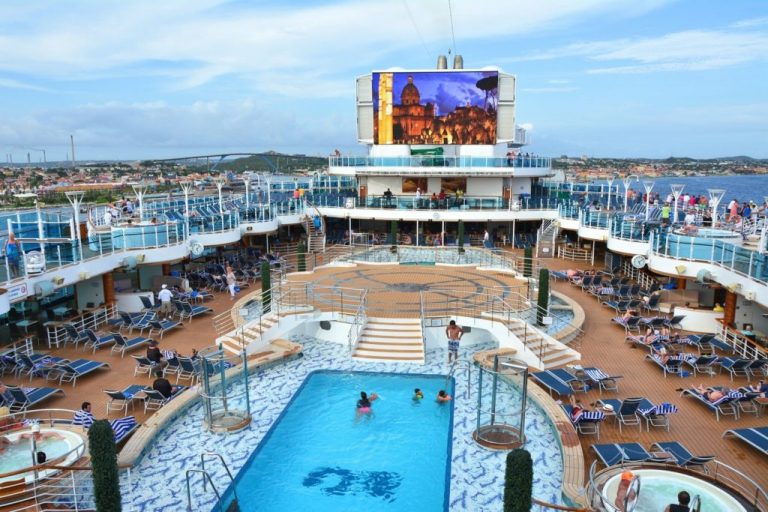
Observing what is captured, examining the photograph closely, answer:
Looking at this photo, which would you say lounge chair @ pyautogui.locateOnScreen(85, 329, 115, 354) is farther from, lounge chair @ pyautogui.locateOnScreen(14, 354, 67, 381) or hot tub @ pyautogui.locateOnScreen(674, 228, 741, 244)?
hot tub @ pyautogui.locateOnScreen(674, 228, 741, 244)

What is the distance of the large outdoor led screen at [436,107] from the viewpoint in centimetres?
3250

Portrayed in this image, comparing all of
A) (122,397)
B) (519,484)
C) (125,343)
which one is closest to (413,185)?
(125,343)

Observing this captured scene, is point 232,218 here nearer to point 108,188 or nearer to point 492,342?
point 492,342

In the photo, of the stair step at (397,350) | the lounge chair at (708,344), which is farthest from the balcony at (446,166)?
the stair step at (397,350)

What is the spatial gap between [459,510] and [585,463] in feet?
8.46

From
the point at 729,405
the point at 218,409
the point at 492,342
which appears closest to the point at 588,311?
the point at 492,342

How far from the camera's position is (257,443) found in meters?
10.8

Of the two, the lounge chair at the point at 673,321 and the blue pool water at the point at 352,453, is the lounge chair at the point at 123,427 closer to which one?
the blue pool water at the point at 352,453

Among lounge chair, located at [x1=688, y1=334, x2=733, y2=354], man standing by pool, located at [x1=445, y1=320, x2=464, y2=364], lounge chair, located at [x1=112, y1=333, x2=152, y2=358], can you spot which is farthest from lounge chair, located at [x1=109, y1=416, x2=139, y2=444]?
lounge chair, located at [x1=688, y1=334, x2=733, y2=354]

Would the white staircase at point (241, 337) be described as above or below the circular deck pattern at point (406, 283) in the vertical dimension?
below

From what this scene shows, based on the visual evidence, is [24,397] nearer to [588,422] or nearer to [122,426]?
[122,426]

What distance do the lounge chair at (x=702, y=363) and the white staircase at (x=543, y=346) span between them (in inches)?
103

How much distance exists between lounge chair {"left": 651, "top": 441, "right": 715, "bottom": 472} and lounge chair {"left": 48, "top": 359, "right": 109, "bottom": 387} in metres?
12.3

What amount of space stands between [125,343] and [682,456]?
→ 13383mm
